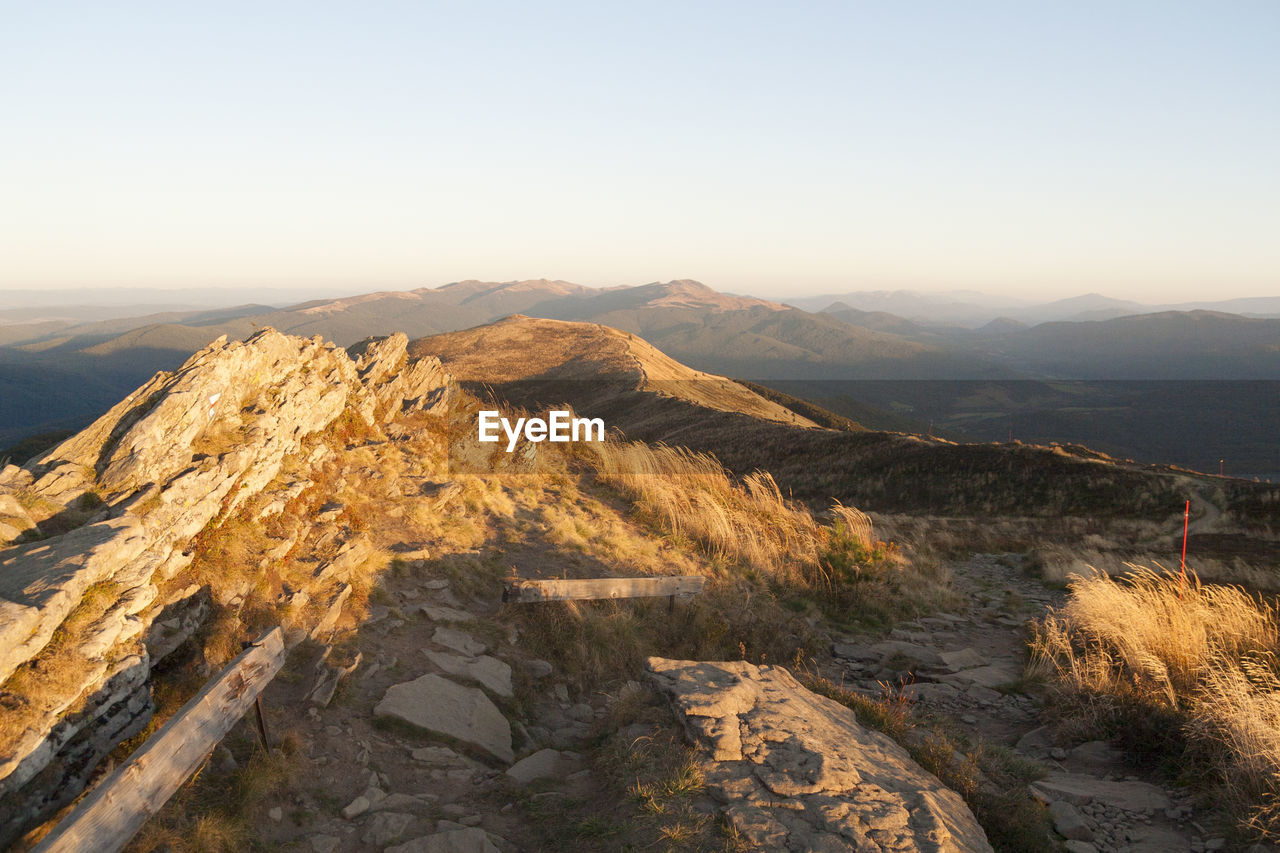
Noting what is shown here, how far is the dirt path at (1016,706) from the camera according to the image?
4395 millimetres

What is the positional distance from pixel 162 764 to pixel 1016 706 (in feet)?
24.8

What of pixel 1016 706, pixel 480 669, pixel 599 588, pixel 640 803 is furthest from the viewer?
pixel 599 588

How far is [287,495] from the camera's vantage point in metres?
7.27

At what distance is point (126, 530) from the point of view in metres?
4.77

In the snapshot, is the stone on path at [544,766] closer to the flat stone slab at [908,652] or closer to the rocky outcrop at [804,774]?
the rocky outcrop at [804,774]

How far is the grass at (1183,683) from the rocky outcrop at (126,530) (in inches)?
285

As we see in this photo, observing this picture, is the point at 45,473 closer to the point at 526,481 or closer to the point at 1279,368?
the point at 526,481

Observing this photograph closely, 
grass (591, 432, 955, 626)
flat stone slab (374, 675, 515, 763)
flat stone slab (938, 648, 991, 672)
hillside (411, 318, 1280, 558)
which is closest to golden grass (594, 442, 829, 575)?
grass (591, 432, 955, 626)

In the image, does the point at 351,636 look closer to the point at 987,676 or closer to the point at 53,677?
the point at 53,677

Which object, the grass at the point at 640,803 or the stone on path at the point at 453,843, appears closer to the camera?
the grass at the point at 640,803

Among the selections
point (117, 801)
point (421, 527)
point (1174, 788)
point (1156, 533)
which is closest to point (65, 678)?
point (117, 801)

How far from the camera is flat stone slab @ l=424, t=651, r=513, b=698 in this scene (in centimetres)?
592

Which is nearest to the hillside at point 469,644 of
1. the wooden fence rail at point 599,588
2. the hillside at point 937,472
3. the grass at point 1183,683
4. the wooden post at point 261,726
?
the wooden post at point 261,726

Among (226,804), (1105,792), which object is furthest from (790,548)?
(226,804)
